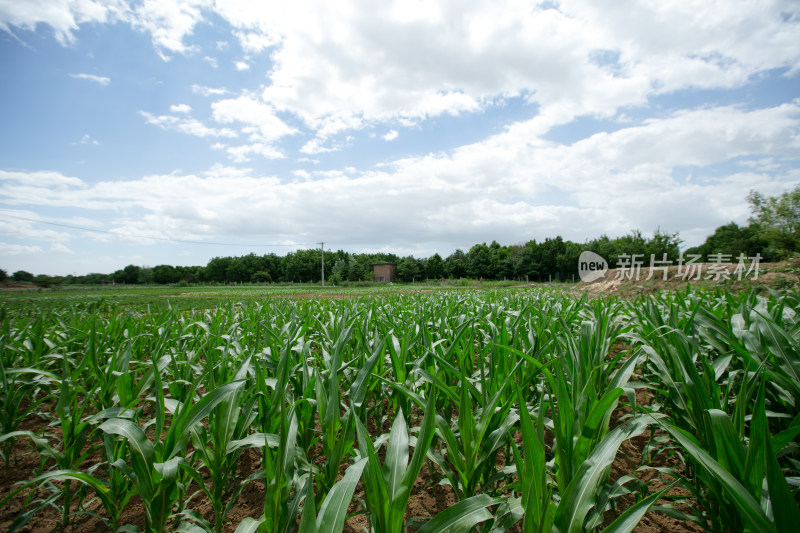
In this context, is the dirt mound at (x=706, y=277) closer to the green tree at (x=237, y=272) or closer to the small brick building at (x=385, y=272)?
the small brick building at (x=385, y=272)

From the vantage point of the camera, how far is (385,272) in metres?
68.4

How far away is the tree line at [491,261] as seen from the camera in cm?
2541

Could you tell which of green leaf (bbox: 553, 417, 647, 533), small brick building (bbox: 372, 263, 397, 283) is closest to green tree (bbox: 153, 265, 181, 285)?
small brick building (bbox: 372, 263, 397, 283)

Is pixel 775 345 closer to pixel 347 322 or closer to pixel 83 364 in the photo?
pixel 347 322

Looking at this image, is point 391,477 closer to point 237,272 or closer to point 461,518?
point 461,518

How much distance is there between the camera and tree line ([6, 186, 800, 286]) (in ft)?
83.4

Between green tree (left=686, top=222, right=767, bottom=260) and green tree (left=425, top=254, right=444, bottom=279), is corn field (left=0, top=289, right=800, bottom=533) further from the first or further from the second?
green tree (left=425, top=254, right=444, bottom=279)

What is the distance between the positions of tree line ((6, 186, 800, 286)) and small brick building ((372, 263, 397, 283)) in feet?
4.34

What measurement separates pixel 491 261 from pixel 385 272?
20.7 m

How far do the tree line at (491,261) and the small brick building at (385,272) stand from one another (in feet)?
4.34

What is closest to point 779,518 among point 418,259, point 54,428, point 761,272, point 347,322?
point 347,322

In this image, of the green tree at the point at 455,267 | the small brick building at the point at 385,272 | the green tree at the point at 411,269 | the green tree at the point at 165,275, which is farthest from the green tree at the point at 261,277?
the green tree at the point at 455,267

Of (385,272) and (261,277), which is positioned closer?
(385,272)

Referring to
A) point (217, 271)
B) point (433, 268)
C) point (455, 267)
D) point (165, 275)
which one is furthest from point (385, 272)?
point (165, 275)
